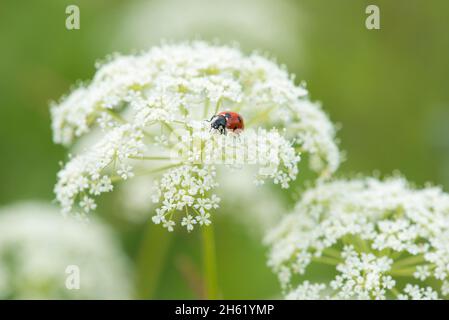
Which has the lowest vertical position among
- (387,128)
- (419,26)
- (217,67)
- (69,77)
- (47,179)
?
(217,67)

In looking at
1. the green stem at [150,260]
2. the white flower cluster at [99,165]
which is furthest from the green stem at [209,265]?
the green stem at [150,260]

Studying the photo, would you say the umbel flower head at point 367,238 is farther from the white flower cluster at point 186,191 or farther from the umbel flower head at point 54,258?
Result: the umbel flower head at point 54,258

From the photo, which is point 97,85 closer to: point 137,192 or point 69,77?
point 137,192

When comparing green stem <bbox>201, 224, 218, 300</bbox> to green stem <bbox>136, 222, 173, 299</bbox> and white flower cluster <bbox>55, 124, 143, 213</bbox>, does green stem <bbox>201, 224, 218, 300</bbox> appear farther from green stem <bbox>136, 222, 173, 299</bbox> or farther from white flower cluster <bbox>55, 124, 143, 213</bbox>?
green stem <bbox>136, 222, 173, 299</bbox>

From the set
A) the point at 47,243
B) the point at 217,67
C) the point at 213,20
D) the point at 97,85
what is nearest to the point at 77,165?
the point at 97,85

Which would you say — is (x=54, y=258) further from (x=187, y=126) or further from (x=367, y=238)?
(x=367, y=238)

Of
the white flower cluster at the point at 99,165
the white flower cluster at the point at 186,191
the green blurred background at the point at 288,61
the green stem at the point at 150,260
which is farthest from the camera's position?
the green blurred background at the point at 288,61
